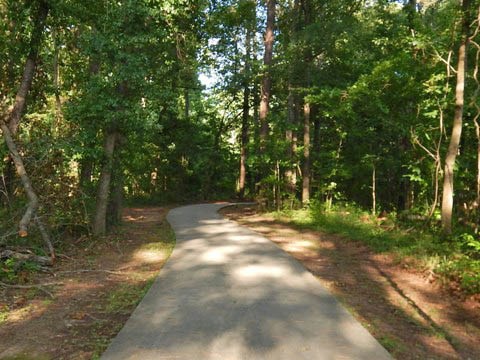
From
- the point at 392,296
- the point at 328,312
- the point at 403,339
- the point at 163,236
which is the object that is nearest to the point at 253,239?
the point at 163,236

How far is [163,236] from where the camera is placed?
1301 centimetres

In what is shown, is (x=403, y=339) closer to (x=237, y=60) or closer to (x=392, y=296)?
(x=392, y=296)

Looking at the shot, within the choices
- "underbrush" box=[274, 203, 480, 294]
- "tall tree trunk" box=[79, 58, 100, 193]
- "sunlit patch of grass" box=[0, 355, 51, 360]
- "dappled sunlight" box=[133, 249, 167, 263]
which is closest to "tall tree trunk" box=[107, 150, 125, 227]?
"tall tree trunk" box=[79, 58, 100, 193]

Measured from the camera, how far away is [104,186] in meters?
12.1

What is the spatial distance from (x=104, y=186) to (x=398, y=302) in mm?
9191

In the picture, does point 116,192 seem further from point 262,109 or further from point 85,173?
point 262,109


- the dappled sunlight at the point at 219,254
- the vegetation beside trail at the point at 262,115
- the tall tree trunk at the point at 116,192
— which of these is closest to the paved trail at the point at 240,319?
the dappled sunlight at the point at 219,254

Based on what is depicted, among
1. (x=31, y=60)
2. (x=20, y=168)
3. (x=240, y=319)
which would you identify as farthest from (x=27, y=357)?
(x=31, y=60)

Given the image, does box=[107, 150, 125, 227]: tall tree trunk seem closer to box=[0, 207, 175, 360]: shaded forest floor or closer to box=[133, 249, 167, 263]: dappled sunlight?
box=[0, 207, 175, 360]: shaded forest floor

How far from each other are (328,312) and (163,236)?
8.42 metres

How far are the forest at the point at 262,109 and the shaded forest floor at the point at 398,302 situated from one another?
65cm

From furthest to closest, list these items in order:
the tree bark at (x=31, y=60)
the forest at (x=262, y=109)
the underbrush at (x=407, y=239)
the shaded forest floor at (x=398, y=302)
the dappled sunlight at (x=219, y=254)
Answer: the tree bark at (x=31, y=60), the forest at (x=262, y=109), the dappled sunlight at (x=219, y=254), the underbrush at (x=407, y=239), the shaded forest floor at (x=398, y=302)

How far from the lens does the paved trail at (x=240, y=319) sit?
4.26 metres

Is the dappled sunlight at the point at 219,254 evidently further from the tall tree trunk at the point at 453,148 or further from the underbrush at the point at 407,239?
the tall tree trunk at the point at 453,148
